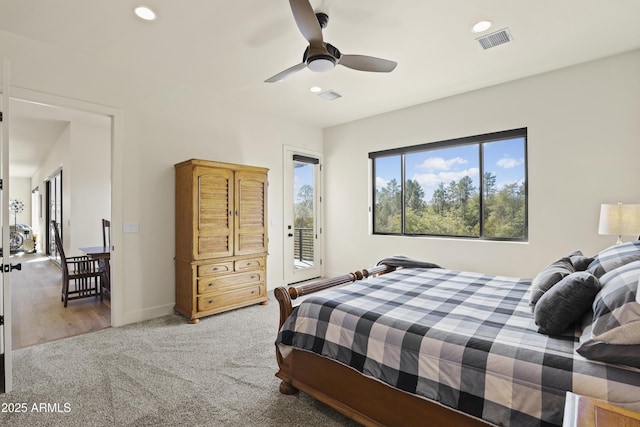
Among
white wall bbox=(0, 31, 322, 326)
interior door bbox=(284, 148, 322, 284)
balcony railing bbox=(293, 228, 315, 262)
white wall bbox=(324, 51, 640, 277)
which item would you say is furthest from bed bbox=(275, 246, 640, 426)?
balcony railing bbox=(293, 228, 315, 262)

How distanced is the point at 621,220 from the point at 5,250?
4.83m

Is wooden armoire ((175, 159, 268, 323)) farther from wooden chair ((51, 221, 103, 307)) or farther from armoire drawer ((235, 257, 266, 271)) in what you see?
wooden chair ((51, 221, 103, 307))

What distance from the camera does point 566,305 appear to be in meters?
1.52

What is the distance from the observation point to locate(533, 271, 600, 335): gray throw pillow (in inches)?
59.4

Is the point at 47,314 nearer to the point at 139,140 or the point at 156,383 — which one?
the point at 139,140

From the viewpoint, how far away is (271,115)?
203 inches

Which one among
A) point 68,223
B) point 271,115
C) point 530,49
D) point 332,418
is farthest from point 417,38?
point 68,223

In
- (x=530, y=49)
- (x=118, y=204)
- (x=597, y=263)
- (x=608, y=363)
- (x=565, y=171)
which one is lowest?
(x=608, y=363)

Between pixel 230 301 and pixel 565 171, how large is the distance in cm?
417

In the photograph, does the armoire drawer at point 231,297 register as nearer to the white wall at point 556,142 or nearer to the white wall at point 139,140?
the white wall at point 139,140

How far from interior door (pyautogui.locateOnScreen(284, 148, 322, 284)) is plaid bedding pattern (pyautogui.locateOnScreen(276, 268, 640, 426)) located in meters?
3.13

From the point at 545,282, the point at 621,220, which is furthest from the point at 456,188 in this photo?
the point at 545,282

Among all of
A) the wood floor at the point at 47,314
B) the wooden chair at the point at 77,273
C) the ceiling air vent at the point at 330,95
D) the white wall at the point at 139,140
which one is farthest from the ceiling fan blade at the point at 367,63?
the wooden chair at the point at 77,273

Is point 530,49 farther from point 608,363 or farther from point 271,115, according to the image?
point 271,115
